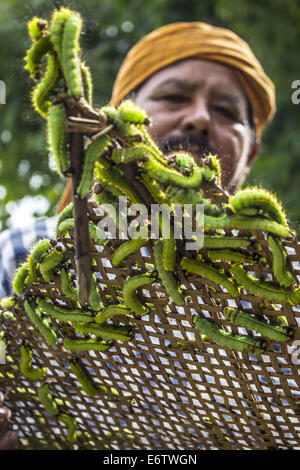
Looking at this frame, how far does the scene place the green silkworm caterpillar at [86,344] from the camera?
0.63 metres

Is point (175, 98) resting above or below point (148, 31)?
below

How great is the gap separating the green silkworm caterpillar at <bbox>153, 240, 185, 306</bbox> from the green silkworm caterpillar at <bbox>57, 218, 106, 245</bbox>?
0.19ft

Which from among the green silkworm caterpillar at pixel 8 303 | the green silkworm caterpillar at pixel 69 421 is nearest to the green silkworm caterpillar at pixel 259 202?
the green silkworm caterpillar at pixel 8 303

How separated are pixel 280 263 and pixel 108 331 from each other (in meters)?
0.22

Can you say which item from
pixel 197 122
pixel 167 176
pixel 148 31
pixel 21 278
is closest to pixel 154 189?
pixel 167 176

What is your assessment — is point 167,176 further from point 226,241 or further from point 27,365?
point 27,365

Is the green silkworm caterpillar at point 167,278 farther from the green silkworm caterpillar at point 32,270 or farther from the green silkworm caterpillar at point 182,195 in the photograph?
the green silkworm caterpillar at point 32,270

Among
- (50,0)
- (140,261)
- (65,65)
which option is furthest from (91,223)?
(50,0)

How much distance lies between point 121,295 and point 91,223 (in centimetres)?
10

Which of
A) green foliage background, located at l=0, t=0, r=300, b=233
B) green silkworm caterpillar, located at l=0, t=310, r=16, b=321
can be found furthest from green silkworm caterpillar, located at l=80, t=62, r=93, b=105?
green foliage background, located at l=0, t=0, r=300, b=233

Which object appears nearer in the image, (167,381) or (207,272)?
(207,272)

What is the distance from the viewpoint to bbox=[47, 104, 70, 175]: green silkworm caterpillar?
42cm

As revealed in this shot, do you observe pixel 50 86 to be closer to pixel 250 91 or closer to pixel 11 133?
pixel 250 91

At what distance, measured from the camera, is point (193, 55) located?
4.77 ft
